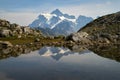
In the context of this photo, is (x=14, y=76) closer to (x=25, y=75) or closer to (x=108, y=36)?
(x=25, y=75)

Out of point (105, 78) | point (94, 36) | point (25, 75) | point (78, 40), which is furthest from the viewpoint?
point (94, 36)

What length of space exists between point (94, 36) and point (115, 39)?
667 inches

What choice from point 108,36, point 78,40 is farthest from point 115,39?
point 78,40

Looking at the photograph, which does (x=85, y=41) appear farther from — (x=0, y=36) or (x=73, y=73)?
(x=73, y=73)

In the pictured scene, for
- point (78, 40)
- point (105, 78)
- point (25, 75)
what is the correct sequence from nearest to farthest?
point (105, 78) → point (25, 75) → point (78, 40)

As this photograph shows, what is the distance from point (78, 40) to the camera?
17338 centimetres

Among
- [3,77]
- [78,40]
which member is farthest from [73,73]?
[78,40]

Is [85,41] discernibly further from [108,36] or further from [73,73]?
[73,73]

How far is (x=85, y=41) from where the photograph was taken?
17350 cm

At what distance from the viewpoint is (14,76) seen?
50.8 metres

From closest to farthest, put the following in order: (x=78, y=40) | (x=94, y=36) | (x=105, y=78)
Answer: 1. (x=105, y=78)
2. (x=78, y=40)
3. (x=94, y=36)

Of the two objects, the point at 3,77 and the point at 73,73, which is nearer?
the point at 3,77

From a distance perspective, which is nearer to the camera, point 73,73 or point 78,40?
point 73,73

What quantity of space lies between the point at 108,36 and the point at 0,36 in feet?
273
